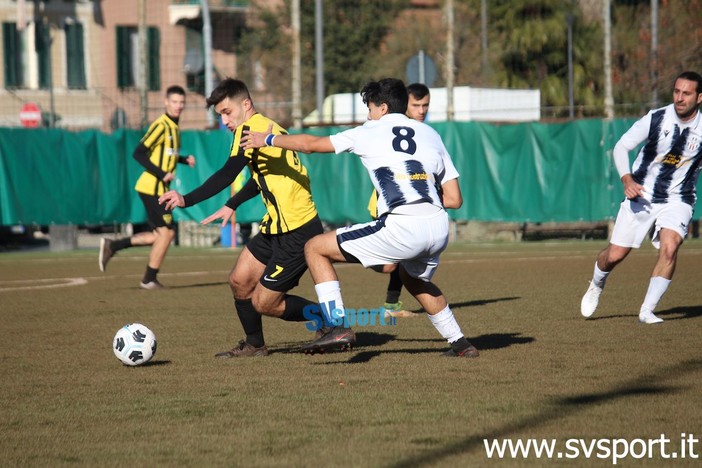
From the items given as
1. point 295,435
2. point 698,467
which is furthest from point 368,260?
point 698,467

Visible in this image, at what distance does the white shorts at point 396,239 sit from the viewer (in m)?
7.51

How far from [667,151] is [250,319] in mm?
4059

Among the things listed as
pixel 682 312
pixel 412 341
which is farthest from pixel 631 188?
pixel 412 341

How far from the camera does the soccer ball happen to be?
8.34 metres

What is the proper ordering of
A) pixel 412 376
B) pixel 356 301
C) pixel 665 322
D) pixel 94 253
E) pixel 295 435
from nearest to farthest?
pixel 295 435
pixel 412 376
pixel 665 322
pixel 356 301
pixel 94 253

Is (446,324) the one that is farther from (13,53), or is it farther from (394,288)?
(13,53)

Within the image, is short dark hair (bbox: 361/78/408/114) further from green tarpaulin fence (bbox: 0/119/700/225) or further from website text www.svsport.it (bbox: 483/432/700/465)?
green tarpaulin fence (bbox: 0/119/700/225)

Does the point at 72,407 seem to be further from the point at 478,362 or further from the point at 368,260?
the point at 478,362

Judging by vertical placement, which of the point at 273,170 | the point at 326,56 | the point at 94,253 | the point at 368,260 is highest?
the point at 326,56

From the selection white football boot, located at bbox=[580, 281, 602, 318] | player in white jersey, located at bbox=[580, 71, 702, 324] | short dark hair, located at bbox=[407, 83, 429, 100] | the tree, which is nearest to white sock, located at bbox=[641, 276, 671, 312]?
player in white jersey, located at bbox=[580, 71, 702, 324]

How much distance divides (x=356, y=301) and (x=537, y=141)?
11232 mm

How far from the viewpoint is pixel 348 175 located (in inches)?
931

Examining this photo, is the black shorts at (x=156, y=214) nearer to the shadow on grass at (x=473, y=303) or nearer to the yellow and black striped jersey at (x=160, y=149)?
the yellow and black striped jersey at (x=160, y=149)

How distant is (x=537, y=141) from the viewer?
22875mm
